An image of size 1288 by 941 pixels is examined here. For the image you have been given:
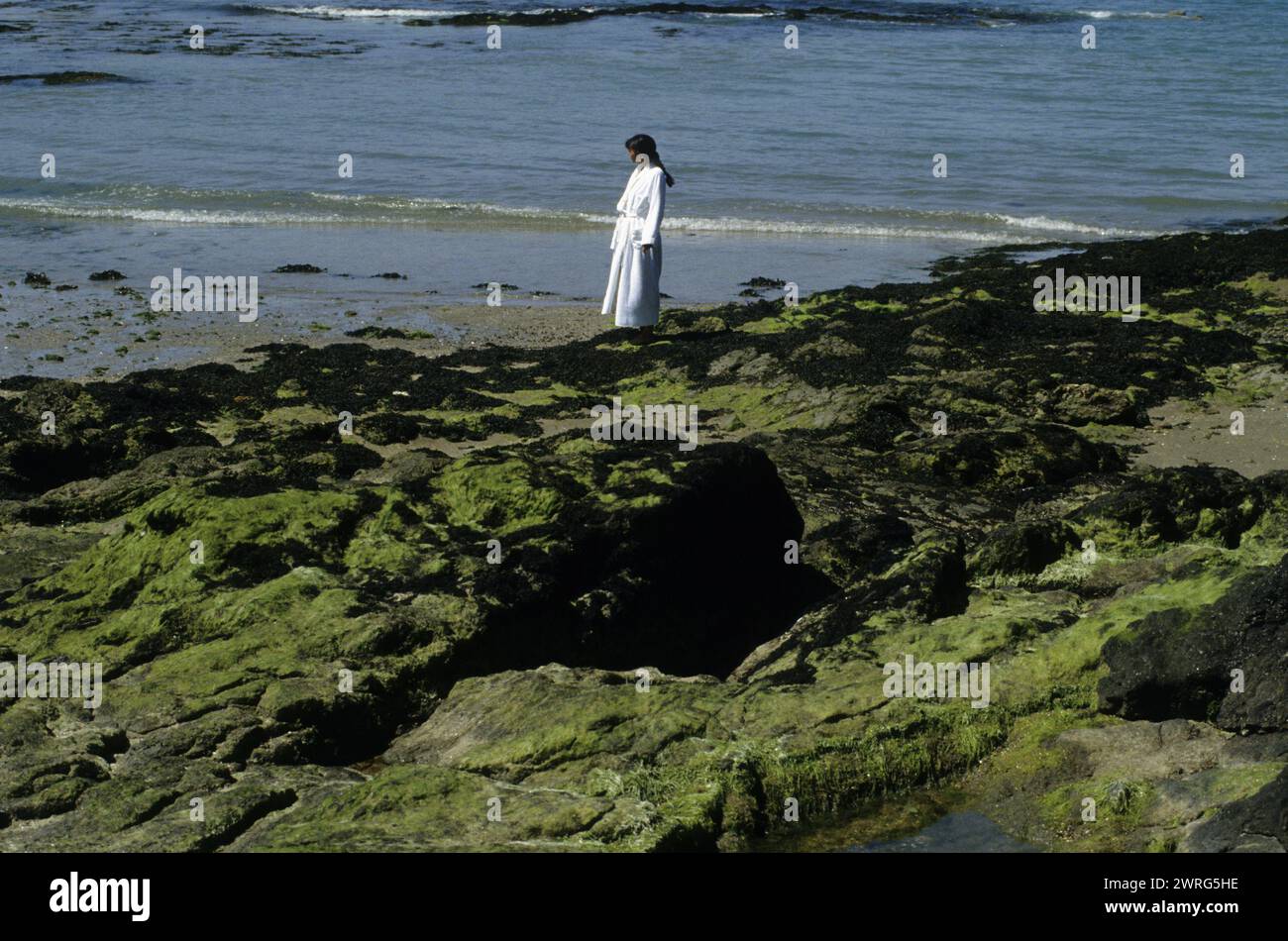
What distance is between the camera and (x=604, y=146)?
26.6 metres

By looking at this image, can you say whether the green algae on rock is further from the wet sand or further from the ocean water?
the ocean water

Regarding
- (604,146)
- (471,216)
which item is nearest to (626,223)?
(471,216)

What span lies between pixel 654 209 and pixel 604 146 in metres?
14.3

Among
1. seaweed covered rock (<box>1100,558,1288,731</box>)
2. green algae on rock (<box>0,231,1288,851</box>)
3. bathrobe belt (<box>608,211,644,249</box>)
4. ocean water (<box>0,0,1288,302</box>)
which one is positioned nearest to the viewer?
green algae on rock (<box>0,231,1288,851</box>)

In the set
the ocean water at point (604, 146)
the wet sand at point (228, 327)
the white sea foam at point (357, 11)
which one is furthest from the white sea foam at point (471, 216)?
the white sea foam at point (357, 11)

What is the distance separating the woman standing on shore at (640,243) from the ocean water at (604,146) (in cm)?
320

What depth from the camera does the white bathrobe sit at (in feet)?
41.8

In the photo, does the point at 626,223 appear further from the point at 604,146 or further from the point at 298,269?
the point at 604,146

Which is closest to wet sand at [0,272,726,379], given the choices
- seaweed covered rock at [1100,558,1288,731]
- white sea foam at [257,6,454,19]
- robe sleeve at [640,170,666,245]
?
robe sleeve at [640,170,666,245]

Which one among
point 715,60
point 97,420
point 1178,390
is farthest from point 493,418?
point 715,60

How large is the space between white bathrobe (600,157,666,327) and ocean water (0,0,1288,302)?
3.19m

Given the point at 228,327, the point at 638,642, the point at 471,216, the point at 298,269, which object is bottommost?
the point at 638,642

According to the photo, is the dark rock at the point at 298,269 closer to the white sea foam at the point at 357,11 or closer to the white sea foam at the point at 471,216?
the white sea foam at the point at 471,216

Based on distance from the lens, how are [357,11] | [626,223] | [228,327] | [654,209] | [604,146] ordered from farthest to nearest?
1. [357,11]
2. [604,146]
3. [228,327]
4. [626,223]
5. [654,209]
